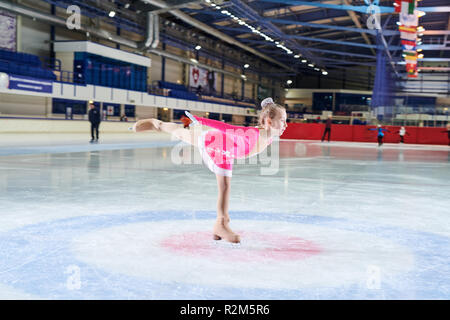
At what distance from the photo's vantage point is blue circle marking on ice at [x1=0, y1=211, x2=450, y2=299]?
6.98 ft

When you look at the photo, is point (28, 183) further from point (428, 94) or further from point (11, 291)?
point (428, 94)

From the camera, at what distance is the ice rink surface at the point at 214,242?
2242mm

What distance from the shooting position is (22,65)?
21.0m

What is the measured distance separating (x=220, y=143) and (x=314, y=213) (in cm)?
179

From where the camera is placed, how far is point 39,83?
70.4 feet

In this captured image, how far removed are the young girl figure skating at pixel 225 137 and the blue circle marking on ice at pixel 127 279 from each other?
0.63 meters

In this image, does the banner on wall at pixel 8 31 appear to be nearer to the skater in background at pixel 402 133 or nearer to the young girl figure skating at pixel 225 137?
the young girl figure skating at pixel 225 137

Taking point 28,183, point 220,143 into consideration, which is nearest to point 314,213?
point 220,143

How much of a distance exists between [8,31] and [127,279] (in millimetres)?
22627

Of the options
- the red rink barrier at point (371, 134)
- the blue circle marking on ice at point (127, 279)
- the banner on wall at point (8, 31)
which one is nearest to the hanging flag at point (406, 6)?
the red rink barrier at point (371, 134)

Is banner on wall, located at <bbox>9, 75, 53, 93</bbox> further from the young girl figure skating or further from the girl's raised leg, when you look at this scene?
the young girl figure skating
